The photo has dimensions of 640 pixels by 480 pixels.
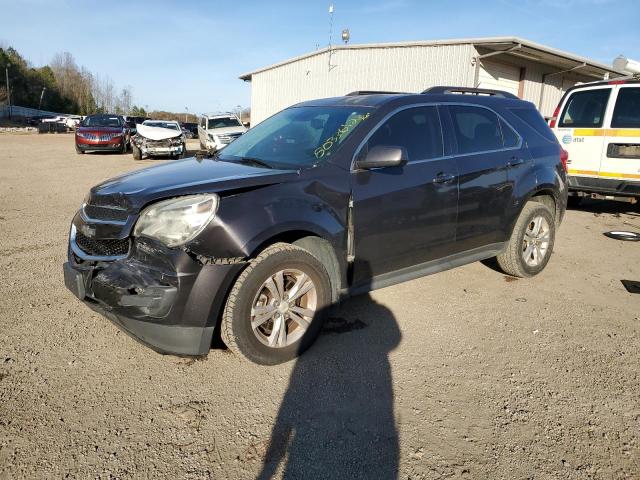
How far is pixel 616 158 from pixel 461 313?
18.3 ft

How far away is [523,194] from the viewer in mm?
4660

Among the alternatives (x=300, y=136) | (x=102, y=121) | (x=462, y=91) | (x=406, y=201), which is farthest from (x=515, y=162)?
(x=102, y=121)

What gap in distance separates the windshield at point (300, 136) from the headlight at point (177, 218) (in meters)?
0.85

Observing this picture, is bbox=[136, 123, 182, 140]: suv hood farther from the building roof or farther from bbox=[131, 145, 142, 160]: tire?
the building roof

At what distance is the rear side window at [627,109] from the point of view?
7707 millimetres

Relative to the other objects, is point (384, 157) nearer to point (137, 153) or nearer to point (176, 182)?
point (176, 182)

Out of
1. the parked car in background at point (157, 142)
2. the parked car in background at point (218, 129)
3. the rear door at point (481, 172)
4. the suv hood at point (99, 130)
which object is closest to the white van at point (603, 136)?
the rear door at point (481, 172)

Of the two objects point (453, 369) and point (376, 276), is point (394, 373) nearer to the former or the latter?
point (453, 369)

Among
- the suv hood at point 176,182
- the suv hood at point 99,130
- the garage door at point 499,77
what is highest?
the garage door at point 499,77

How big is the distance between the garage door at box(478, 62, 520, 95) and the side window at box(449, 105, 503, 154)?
11.3 m

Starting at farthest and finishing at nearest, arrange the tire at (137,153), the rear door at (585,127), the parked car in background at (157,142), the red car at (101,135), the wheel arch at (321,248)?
Result: the red car at (101,135)
the tire at (137,153)
the parked car in background at (157,142)
the rear door at (585,127)
the wheel arch at (321,248)

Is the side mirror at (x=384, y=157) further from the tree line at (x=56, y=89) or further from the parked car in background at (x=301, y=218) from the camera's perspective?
the tree line at (x=56, y=89)

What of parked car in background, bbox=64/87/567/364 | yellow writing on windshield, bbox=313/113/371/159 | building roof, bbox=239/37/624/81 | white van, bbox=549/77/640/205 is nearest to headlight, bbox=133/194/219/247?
parked car in background, bbox=64/87/567/364

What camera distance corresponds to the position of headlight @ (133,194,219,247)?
2797mm
